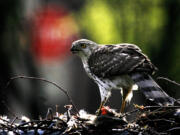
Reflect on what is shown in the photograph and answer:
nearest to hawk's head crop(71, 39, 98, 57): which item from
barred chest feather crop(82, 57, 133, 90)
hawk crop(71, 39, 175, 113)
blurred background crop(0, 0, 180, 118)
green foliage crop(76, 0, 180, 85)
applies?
hawk crop(71, 39, 175, 113)

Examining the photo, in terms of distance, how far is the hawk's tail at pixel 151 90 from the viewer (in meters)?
5.20

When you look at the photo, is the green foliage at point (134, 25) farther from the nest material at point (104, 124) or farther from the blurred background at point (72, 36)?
the nest material at point (104, 124)

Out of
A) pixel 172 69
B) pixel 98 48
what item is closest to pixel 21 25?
pixel 172 69

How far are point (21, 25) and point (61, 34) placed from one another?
5.54 ft

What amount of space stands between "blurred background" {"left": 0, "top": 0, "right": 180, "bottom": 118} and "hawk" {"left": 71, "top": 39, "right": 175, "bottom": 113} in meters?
5.31

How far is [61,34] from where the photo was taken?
14.9m

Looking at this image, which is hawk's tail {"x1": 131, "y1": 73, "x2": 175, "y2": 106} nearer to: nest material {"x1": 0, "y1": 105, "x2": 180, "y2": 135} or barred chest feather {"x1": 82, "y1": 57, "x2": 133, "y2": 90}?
barred chest feather {"x1": 82, "y1": 57, "x2": 133, "y2": 90}

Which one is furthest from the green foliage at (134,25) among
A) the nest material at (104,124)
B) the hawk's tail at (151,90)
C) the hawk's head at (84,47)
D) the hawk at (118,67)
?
the nest material at (104,124)

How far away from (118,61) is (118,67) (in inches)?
2.9

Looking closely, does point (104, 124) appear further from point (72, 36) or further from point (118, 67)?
point (72, 36)

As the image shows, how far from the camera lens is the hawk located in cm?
598

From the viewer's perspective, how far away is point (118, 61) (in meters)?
6.30

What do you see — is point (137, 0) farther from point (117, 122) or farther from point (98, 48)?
point (117, 122)

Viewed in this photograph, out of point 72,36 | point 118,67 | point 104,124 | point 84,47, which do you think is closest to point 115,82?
point 118,67
